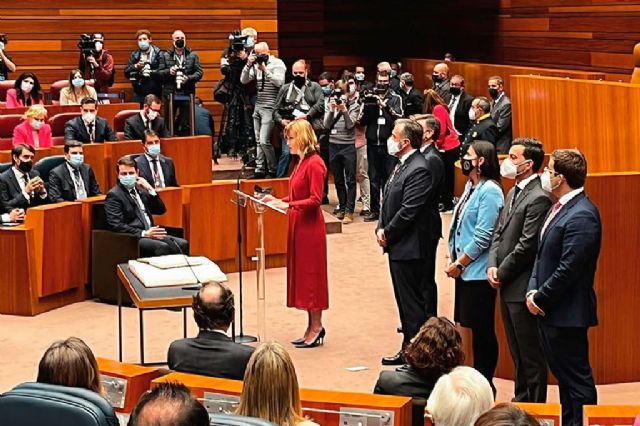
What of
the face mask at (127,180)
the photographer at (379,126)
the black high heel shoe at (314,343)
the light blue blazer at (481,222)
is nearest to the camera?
the light blue blazer at (481,222)

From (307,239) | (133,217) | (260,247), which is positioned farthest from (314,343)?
(133,217)

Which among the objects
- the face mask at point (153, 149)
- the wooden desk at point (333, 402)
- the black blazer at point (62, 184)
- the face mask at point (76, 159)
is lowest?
the wooden desk at point (333, 402)

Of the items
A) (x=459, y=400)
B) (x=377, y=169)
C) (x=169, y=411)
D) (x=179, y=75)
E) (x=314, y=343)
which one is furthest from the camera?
(x=179, y=75)

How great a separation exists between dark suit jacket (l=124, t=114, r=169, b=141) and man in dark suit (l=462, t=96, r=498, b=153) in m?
2.80

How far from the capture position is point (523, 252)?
18.5 feet

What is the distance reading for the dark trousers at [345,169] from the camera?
451 inches

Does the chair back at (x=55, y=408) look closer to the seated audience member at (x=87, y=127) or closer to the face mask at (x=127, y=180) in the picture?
the face mask at (x=127, y=180)

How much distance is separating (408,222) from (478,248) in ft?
2.19

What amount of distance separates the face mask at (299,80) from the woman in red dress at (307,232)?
4081 mm

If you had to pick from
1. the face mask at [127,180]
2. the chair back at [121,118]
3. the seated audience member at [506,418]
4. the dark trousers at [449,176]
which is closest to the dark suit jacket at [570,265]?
the seated audience member at [506,418]

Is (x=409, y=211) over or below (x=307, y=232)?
over

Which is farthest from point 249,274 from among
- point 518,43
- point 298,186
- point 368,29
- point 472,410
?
point 368,29

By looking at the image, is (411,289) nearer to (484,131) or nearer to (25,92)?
(484,131)

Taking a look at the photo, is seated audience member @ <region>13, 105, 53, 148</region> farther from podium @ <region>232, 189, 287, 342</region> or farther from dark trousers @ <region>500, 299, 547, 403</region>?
dark trousers @ <region>500, 299, 547, 403</region>
